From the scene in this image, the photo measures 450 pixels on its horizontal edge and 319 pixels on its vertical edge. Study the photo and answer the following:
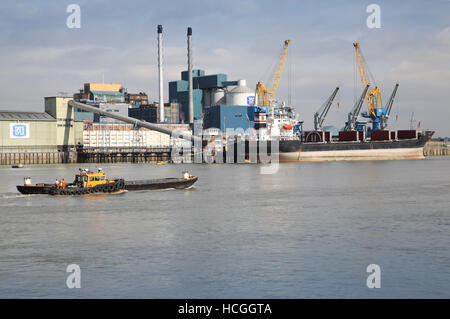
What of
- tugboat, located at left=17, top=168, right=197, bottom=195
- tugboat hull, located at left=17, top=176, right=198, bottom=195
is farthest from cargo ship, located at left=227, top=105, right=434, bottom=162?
tugboat, located at left=17, top=168, right=197, bottom=195

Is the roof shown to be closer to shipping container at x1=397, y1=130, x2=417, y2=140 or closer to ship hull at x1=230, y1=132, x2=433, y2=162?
ship hull at x1=230, y1=132, x2=433, y2=162

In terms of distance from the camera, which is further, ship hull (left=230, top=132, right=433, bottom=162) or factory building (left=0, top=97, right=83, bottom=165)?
factory building (left=0, top=97, right=83, bottom=165)

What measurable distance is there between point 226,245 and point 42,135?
458 ft

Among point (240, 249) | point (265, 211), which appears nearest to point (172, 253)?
point (240, 249)

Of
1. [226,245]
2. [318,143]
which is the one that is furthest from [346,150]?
[226,245]

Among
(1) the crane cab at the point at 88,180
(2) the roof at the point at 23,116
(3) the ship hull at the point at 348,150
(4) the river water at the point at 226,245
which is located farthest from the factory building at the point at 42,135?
(4) the river water at the point at 226,245

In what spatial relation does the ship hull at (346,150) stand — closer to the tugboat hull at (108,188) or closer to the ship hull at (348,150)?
the ship hull at (348,150)

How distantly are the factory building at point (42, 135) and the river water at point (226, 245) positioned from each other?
9923 cm

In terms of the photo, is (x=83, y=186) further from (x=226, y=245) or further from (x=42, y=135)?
(x=42, y=135)

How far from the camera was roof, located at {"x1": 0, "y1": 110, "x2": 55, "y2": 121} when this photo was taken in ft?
530

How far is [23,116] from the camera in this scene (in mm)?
165500

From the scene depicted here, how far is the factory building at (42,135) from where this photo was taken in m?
160

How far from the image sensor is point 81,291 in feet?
88.6
